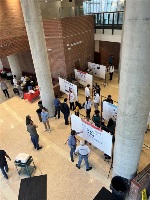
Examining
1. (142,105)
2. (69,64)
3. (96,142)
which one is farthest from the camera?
(69,64)

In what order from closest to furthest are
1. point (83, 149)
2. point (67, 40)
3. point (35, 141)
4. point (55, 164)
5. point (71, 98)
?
1. point (83, 149)
2. point (55, 164)
3. point (35, 141)
4. point (71, 98)
5. point (67, 40)

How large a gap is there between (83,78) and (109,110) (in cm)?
457

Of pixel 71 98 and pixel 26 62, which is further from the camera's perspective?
pixel 26 62

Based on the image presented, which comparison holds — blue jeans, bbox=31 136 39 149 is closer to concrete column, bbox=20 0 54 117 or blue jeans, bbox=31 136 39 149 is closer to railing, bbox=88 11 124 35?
concrete column, bbox=20 0 54 117

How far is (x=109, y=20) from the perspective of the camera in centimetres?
1286

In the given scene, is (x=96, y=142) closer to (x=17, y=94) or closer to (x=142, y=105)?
(x=142, y=105)

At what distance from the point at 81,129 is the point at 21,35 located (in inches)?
316

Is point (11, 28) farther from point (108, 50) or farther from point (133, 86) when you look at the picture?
point (133, 86)

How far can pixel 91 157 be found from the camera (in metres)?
6.77

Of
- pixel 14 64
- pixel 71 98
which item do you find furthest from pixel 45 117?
pixel 14 64

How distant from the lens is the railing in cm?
1227

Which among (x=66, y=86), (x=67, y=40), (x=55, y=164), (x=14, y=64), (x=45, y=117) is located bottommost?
(x=55, y=164)

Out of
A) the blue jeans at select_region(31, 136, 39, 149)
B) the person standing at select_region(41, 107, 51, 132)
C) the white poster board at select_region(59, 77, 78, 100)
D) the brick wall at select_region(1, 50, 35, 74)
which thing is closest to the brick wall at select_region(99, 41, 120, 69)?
the brick wall at select_region(1, 50, 35, 74)

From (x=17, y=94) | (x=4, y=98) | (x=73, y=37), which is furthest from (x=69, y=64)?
(x=4, y=98)
